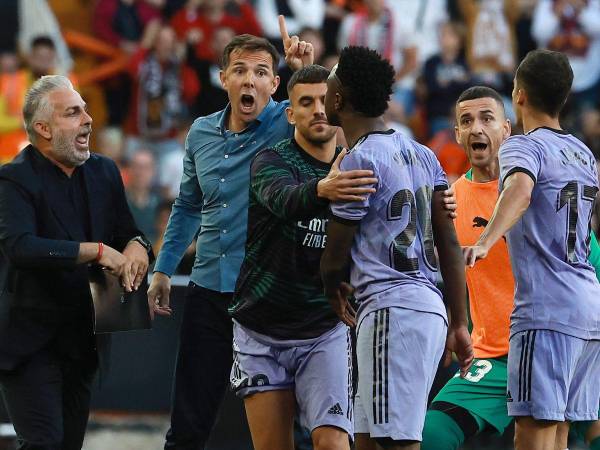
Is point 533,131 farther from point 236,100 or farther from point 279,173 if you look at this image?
point 236,100

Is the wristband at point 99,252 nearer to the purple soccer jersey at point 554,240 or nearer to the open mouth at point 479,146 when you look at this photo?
the purple soccer jersey at point 554,240

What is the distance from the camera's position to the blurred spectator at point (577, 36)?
13398 millimetres

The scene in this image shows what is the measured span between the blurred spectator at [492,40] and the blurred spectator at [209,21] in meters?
2.58

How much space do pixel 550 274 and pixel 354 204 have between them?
1143 mm

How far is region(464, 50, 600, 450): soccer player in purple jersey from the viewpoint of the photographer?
499 cm

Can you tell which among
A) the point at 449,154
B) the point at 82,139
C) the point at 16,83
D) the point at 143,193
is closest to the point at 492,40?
the point at 449,154

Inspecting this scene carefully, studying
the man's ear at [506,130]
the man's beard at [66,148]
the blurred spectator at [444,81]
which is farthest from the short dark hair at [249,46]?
the blurred spectator at [444,81]

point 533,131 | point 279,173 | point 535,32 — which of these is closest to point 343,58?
point 279,173

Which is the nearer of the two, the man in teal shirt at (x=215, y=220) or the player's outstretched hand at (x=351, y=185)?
the player's outstretched hand at (x=351, y=185)

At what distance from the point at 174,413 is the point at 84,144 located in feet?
4.97

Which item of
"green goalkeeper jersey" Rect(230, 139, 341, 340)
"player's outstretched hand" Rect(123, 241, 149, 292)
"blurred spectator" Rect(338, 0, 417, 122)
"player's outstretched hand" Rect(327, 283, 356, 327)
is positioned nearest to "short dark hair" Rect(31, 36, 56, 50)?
"blurred spectator" Rect(338, 0, 417, 122)

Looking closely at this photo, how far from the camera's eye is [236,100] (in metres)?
6.25

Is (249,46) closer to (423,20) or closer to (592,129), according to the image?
(423,20)

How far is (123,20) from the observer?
12367 mm
